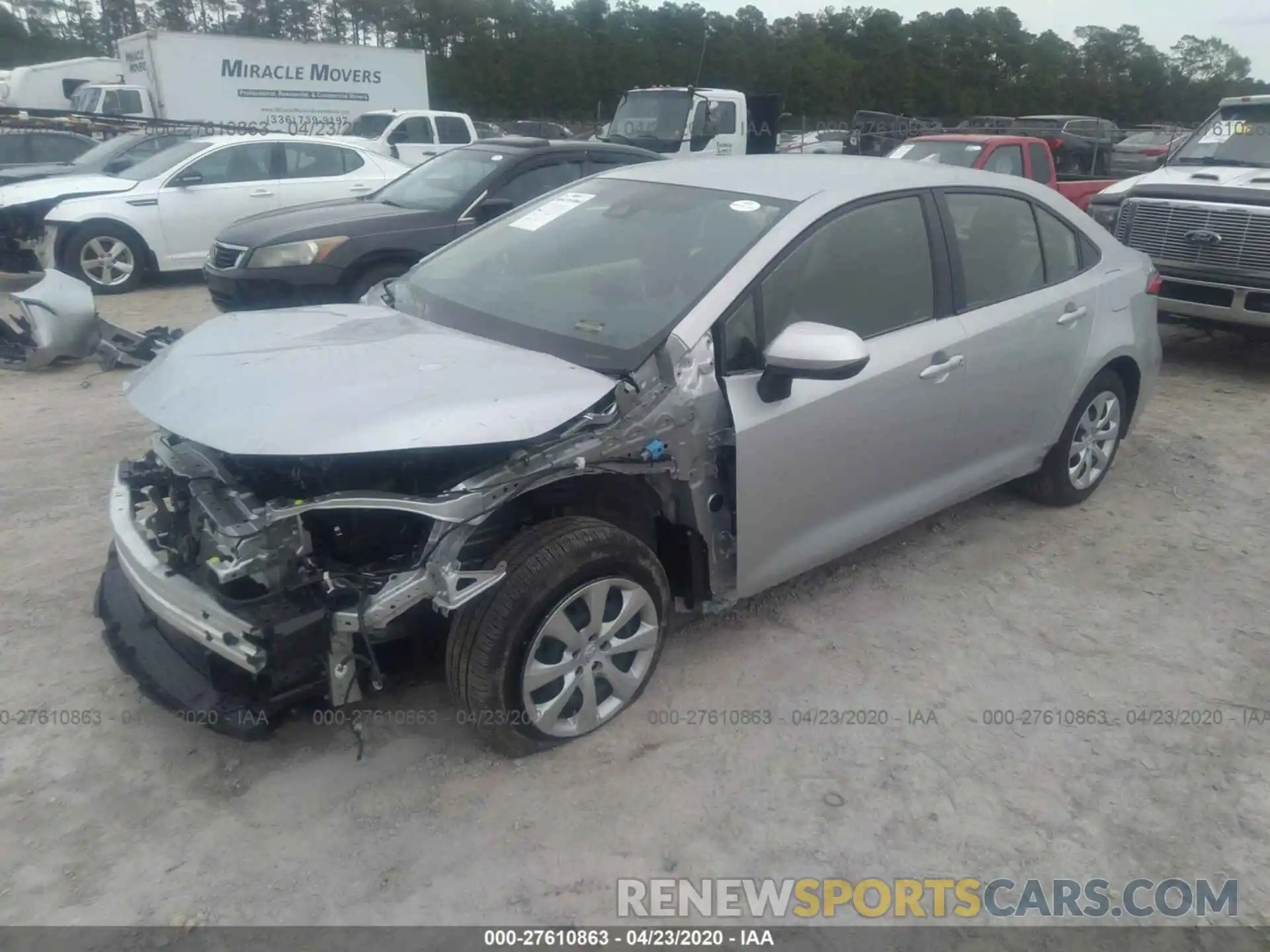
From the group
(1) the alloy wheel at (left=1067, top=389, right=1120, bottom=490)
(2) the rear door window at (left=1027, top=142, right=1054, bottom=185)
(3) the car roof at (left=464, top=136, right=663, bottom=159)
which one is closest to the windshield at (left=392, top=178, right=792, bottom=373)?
(1) the alloy wheel at (left=1067, top=389, right=1120, bottom=490)

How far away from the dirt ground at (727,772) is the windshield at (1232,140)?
17.0 ft

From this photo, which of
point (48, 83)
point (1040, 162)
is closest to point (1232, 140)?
point (1040, 162)

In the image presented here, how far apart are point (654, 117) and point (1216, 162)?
9050 mm

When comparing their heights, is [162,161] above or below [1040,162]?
above

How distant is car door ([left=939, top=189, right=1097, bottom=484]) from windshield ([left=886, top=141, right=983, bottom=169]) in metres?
6.82

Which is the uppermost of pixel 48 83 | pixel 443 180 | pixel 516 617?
pixel 48 83

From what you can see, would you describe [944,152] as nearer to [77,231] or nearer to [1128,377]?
[1128,377]

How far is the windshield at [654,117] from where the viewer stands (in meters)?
15.0

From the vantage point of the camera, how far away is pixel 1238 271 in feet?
23.1

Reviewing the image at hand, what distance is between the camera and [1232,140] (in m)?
8.12

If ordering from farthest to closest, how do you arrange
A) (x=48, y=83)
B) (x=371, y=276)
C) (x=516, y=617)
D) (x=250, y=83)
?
(x=48, y=83) < (x=250, y=83) < (x=371, y=276) < (x=516, y=617)

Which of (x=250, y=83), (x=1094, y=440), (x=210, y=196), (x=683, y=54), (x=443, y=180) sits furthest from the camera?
(x=683, y=54)

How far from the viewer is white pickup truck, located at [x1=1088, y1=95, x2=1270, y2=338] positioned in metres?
7.02

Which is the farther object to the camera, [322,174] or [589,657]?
[322,174]
